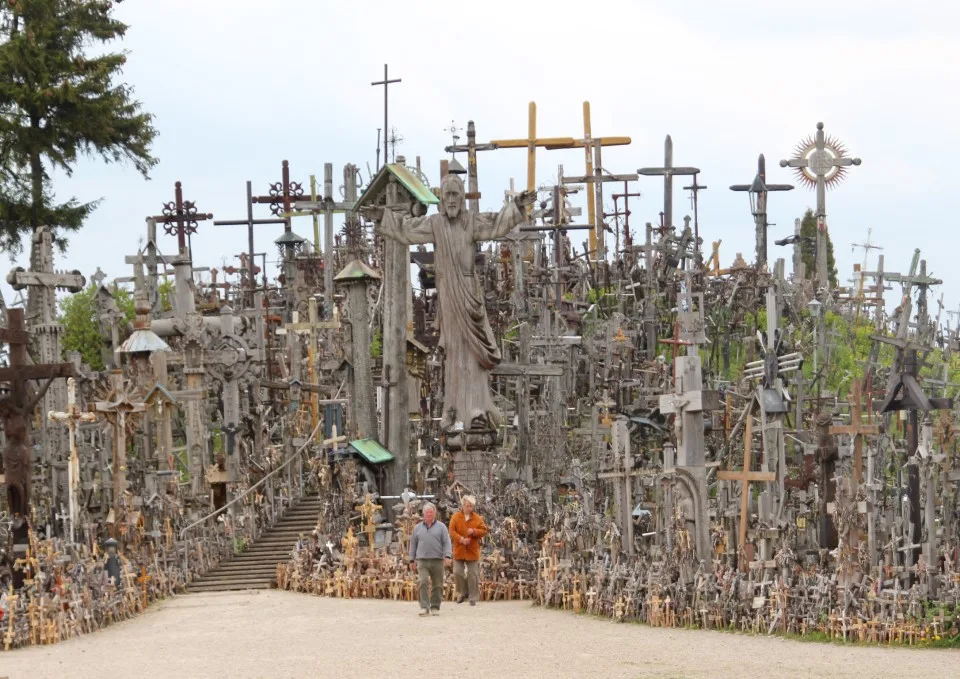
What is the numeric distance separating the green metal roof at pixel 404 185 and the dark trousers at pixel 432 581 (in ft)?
20.3

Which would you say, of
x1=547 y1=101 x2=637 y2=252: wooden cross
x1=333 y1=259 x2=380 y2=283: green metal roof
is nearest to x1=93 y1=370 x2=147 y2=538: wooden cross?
x1=333 y1=259 x2=380 y2=283: green metal roof

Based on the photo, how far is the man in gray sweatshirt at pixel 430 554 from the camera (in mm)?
18562

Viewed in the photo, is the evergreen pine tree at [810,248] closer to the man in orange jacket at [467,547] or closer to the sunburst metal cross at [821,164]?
the sunburst metal cross at [821,164]

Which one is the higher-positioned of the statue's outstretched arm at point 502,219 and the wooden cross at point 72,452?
the statue's outstretched arm at point 502,219

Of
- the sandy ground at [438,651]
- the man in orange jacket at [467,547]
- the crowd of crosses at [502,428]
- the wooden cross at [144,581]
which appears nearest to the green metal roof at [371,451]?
the crowd of crosses at [502,428]

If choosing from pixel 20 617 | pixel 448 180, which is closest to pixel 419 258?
pixel 448 180

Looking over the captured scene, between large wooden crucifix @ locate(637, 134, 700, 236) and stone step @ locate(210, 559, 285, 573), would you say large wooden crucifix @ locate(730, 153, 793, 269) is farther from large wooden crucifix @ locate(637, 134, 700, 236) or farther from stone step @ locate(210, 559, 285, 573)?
stone step @ locate(210, 559, 285, 573)

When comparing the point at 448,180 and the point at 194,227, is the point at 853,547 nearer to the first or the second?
the point at 448,180

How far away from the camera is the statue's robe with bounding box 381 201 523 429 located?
2270 cm

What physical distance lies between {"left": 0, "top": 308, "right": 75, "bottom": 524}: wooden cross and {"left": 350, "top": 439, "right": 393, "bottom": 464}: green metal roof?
16.0 ft

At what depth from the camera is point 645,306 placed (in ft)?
106

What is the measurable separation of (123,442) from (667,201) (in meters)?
16.5

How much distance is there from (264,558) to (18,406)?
15.8 feet

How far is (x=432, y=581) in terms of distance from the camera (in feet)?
61.6
